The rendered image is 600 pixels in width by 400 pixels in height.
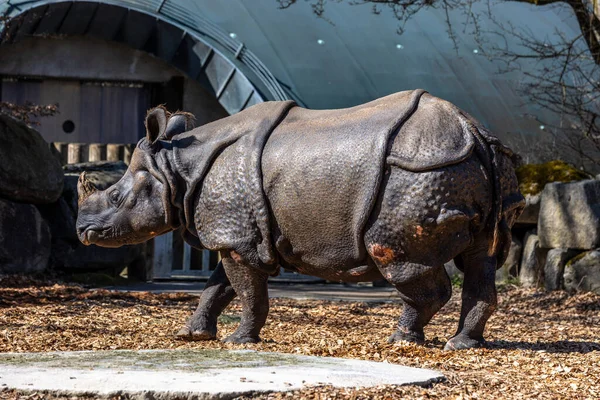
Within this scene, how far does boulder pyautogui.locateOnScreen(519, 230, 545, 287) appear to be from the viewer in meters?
11.2

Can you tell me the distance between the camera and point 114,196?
658 centimetres

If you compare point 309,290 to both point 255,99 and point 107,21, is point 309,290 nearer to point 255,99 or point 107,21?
point 255,99

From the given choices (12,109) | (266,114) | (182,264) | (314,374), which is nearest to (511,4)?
(182,264)

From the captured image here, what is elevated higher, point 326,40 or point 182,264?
point 326,40

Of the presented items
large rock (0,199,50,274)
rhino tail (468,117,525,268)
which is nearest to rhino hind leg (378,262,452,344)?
rhino tail (468,117,525,268)

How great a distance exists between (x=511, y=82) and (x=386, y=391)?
40.9ft

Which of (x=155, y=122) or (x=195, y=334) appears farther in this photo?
(x=155, y=122)

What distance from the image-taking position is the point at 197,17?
46.0ft

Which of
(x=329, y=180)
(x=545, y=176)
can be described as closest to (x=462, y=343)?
(x=329, y=180)

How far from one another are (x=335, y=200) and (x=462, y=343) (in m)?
1.14

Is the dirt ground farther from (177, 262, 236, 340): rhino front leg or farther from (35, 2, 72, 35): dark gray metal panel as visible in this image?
(35, 2, 72, 35): dark gray metal panel

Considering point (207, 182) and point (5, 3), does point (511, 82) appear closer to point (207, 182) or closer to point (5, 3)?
point (5, 3)

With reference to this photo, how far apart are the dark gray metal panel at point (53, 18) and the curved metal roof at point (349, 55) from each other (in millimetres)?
393

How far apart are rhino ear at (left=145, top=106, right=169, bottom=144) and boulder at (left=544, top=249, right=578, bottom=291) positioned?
18.2 feet
